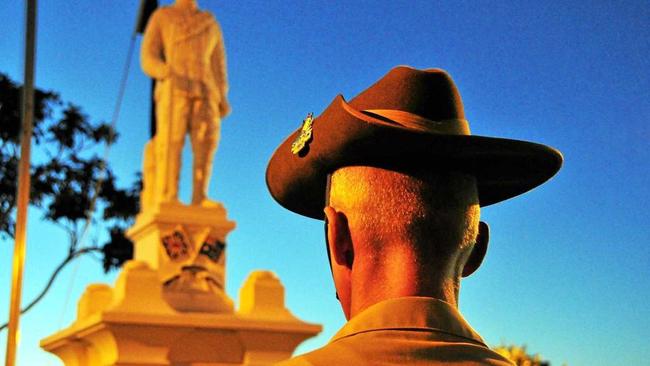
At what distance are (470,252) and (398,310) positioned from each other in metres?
0.30

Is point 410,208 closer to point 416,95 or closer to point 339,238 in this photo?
point 339,238

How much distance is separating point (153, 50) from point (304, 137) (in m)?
11.6

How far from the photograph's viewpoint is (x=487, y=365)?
186 centimetres

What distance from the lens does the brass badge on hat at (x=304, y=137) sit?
7.31 ft

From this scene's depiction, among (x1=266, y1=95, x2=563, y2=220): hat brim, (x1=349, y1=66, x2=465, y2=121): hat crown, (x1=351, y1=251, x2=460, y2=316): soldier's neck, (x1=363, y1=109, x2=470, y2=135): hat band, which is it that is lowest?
(x1=351, y1=251, x2=460, y2=316): soldier's neck

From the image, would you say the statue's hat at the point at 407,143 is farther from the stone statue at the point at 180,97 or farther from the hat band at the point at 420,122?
the stone statue at the point at 180,97

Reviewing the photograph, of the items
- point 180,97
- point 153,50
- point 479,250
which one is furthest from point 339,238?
point 153,50

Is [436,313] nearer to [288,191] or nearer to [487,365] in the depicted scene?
[487,365]

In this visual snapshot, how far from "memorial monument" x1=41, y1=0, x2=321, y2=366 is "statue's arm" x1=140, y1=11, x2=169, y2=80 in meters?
0.01

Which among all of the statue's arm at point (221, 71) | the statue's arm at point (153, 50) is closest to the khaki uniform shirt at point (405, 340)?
the statue's arm at point (153, 50)

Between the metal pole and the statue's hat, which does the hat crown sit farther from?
the metal pole

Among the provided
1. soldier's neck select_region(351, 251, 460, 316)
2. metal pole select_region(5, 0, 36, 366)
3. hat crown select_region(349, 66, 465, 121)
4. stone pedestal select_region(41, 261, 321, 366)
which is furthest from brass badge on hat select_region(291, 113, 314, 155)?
metal pole select_region(5, 0, 36, 366)

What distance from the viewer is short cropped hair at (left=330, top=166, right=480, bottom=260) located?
1.98 meters

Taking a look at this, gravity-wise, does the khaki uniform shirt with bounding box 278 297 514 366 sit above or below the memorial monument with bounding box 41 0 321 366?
below
